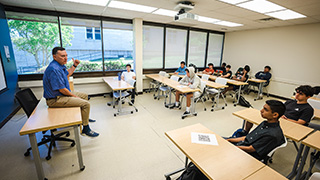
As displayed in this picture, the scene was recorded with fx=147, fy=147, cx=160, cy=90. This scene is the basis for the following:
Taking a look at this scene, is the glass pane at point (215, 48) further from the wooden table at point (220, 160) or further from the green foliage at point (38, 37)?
the wooden table at point (220, 160)

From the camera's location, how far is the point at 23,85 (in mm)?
4543

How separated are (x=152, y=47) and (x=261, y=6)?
4.03m

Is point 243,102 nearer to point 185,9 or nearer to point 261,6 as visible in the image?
point 261,6

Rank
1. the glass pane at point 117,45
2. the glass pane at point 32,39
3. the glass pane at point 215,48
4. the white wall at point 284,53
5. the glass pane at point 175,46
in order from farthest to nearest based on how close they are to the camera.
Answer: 1. the glass pane at point 215,48
2. the glass pane at point 175,46
3. the glass pane at point 117,45
4. the white wall at point 284,53
5. the glass pane at point 32,39

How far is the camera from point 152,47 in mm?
6469

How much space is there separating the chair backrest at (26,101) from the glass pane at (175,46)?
17.4 feet

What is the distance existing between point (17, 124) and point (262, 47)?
905 centimetres

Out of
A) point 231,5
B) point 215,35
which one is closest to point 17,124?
point 231,5

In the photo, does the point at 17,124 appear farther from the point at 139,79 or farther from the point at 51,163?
the point at 139,79

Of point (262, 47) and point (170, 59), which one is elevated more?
point (262, 47)

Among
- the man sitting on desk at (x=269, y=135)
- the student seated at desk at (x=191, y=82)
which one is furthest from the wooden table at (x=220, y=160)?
the student seated at desk at (x=191, y=82)

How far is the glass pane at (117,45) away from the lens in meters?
5.62

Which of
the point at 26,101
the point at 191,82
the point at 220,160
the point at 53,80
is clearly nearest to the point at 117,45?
the point at 191,82

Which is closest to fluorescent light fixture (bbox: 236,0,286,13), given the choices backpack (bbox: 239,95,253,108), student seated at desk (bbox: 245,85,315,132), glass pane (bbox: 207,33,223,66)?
student seated at desk (bbox: 245,85,315,132)
